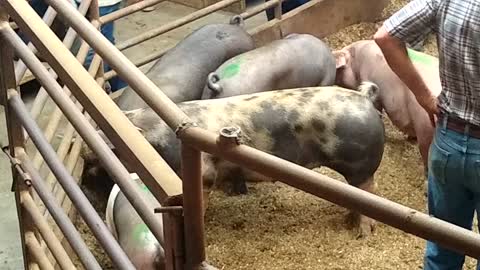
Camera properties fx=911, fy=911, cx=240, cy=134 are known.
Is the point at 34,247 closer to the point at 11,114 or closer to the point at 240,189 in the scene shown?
the point at 11,114

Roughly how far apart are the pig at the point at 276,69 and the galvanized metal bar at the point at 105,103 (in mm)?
1955

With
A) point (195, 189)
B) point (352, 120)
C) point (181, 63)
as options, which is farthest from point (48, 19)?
point (195, 189)

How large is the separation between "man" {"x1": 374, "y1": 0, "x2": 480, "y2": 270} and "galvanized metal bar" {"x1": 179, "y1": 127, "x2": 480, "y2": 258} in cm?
104

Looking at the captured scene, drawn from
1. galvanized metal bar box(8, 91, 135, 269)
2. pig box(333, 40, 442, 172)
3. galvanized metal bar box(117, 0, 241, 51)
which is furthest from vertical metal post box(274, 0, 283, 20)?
galvanized metal bar box(8, 91, 135, 269)

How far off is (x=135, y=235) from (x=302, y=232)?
93 centimetres

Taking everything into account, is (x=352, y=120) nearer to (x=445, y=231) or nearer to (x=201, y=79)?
(x=201, y=79)

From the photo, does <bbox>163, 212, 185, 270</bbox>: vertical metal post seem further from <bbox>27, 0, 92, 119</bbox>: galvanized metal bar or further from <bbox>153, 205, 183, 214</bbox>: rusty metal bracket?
<bbox>27, 0, 92, 119</bbox>: galvanized metal bar

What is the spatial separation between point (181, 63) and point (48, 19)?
0.93 meters

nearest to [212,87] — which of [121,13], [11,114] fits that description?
[121,13]

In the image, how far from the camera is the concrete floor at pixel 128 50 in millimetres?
3432

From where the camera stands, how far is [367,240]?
3549mm

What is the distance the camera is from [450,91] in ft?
7.62

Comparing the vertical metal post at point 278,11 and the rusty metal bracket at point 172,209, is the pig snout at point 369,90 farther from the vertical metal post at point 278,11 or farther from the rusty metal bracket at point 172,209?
the rusty metal bracket at point 172,209

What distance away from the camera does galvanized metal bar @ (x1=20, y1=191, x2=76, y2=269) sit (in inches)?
90.8
